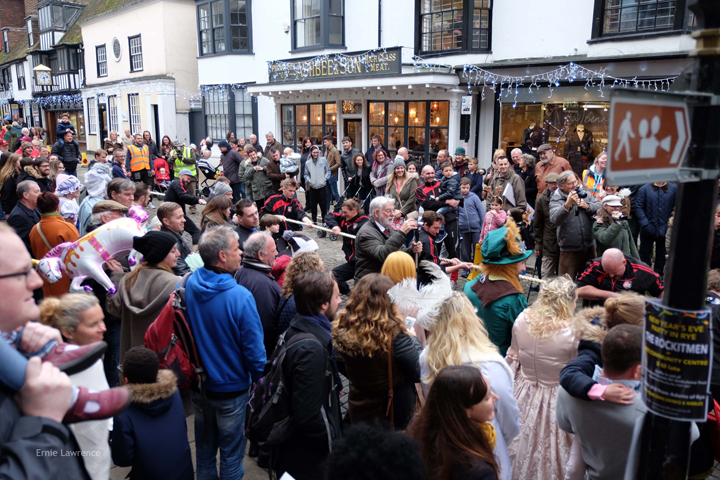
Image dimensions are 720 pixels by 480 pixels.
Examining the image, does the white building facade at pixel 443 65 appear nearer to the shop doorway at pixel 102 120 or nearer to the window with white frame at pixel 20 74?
the shop doorway at pixel 102 120

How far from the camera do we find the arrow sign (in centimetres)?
142

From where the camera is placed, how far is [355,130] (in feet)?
55.3

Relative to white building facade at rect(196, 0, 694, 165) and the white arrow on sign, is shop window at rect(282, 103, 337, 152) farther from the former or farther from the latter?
the white arrow on sign

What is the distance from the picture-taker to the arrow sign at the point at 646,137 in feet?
4.65

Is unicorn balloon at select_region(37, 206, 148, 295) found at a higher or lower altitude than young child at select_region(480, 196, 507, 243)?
higher

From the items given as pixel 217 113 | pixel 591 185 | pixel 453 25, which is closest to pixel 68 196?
pixel 591 185

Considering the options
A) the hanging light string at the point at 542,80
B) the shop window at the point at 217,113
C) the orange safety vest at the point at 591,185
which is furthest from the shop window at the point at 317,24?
the orange safety vest at the point at 591,185

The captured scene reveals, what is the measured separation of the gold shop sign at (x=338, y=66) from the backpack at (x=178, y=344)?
11447mm

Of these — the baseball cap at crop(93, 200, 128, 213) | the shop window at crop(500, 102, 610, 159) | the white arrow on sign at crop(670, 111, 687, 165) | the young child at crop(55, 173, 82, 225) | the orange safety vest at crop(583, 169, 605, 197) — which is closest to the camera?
the white arrow on sign at crop(670, 111, 687, 165)

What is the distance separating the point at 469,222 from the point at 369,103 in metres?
8.83

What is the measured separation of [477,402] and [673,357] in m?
0.85

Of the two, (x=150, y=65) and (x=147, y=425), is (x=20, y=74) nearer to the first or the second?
(x=150, y=65)

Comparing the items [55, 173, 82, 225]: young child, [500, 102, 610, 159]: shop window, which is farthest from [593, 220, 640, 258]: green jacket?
[55, 173, 82, 225]: young child

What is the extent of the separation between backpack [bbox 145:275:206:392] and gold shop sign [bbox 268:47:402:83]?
11.4 m
